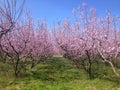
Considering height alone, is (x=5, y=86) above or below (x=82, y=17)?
below

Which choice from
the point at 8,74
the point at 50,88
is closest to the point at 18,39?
the point at 8,74

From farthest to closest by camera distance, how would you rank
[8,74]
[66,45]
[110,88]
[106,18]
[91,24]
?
[66,45]
[91,24]
[8,74]
[106,18]
[110,88]

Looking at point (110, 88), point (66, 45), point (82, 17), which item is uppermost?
point (82, 17)

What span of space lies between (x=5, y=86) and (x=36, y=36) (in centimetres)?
1228

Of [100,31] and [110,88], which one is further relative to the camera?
[100,31]

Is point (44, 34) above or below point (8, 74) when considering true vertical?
above

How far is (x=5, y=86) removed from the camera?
1348cm

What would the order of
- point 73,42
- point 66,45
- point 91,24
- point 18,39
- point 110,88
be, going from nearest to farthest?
Answer: point 110,88 → point 91,24 → point 18,39 → point 73,42 → point 66,45

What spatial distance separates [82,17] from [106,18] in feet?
9.28

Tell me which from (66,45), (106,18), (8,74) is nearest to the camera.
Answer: (106,18)

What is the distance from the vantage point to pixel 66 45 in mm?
26938

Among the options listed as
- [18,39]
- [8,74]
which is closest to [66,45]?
[18,39]

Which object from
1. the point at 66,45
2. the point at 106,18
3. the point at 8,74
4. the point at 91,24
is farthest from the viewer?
the point at 66,45

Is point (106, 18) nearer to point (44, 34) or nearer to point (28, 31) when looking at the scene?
point (28, 31)
